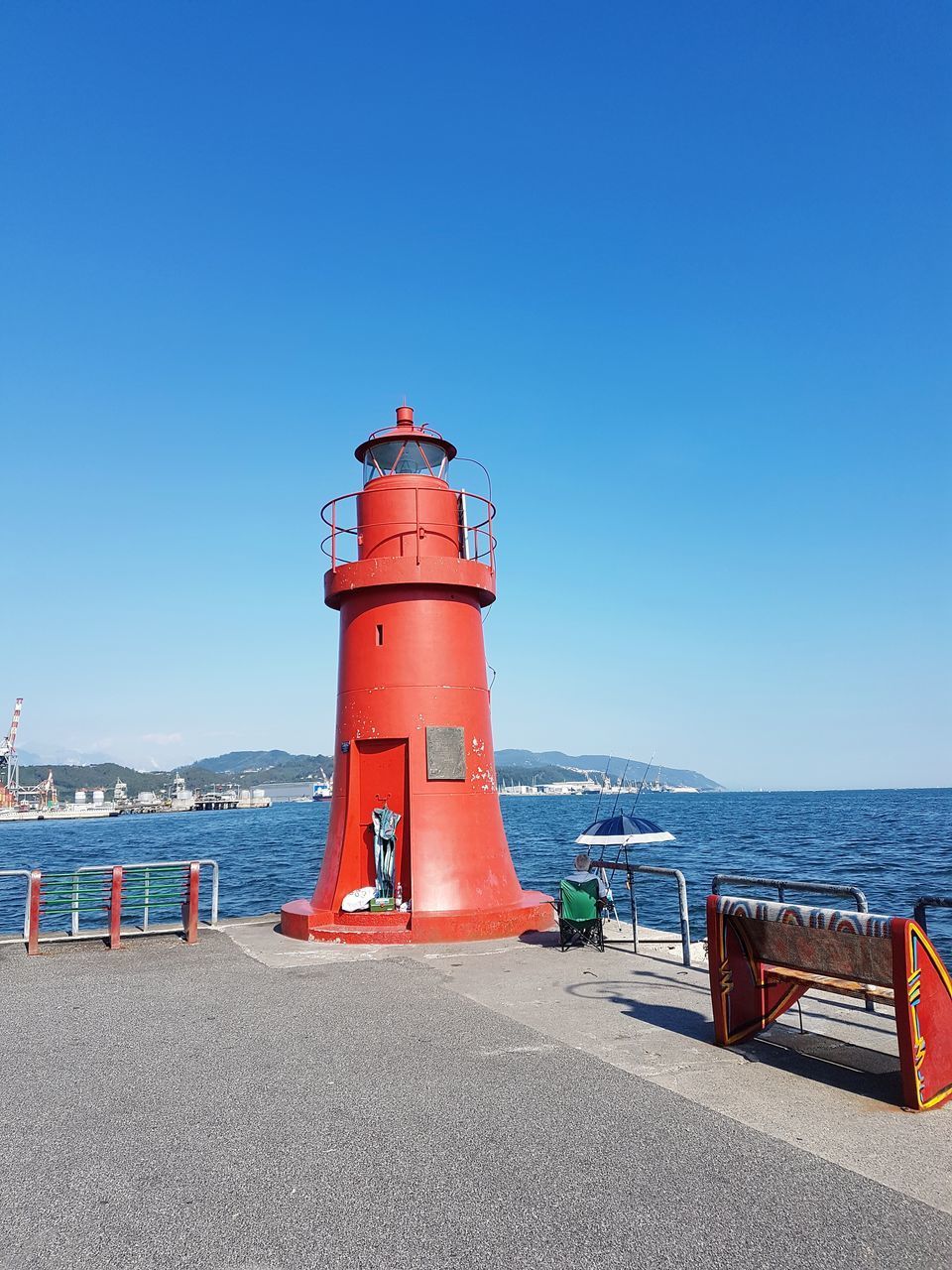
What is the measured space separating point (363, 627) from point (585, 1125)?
8.36 meters

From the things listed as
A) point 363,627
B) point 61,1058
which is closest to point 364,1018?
point 61,1058

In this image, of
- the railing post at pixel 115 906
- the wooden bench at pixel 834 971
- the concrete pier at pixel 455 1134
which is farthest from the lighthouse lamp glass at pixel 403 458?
the wooden bench at pixel 834 971

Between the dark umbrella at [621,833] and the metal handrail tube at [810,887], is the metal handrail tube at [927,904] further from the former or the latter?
the dark umbrella at [621,833]

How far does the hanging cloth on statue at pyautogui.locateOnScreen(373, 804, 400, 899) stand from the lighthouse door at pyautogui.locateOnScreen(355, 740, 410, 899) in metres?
0.08

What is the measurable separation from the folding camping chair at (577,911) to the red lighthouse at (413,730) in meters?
1.09

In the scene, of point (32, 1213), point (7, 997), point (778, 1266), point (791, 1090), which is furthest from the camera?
point (7, 997)

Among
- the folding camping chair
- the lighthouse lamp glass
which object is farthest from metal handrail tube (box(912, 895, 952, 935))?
the lighthouse lamp glass

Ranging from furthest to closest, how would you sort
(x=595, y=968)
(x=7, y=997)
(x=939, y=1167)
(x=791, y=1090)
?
(x=595, y=968) → (x=7, y=997) → (x=791, y=1090) → (x=939, y=1167)

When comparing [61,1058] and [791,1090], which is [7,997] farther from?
[791,1090]

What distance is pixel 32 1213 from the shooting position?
4238 millimetres

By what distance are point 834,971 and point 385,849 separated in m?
7.01

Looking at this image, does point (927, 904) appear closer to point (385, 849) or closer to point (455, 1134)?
point (455, 1134)

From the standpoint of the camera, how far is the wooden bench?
5398 millimetres

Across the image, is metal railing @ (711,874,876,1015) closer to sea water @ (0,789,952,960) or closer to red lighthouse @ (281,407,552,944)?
red lighthouse @ (281,407,552,944)
